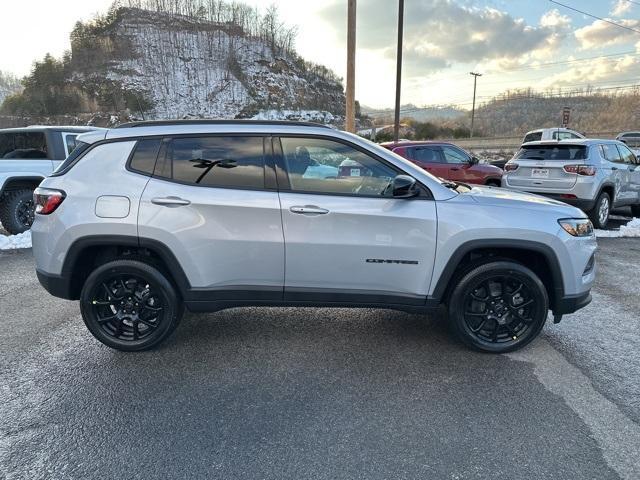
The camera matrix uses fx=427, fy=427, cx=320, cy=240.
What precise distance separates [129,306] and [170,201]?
3.16 ft

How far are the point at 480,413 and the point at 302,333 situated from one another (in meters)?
1.70

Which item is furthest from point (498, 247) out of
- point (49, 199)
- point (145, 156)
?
point (49, 199)

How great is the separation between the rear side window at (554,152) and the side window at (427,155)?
2278 mm

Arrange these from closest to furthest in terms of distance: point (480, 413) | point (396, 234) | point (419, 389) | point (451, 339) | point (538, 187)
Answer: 1. point (480, 413)
2. point (419, 389)
3. point (396, 234)
4. point (451, 339)
5. point (538, 187)

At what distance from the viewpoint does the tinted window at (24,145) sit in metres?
7.75

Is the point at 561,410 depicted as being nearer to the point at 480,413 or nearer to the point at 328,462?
the point at 480,413

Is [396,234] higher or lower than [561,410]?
higher

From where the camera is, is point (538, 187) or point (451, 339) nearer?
point (451, 339)

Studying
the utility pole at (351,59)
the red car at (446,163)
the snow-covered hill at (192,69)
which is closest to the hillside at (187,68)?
the snow-covered hill at (192,69)

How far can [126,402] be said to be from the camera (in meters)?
2.89

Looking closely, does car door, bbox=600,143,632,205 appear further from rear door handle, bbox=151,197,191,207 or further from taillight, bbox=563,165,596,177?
rear door handle, bbox=151,197,191,207

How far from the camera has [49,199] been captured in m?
3.38

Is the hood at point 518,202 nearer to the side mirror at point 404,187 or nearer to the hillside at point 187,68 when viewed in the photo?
the side mirror at point 404,187

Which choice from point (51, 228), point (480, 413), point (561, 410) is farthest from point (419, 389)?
point (51, 228)
